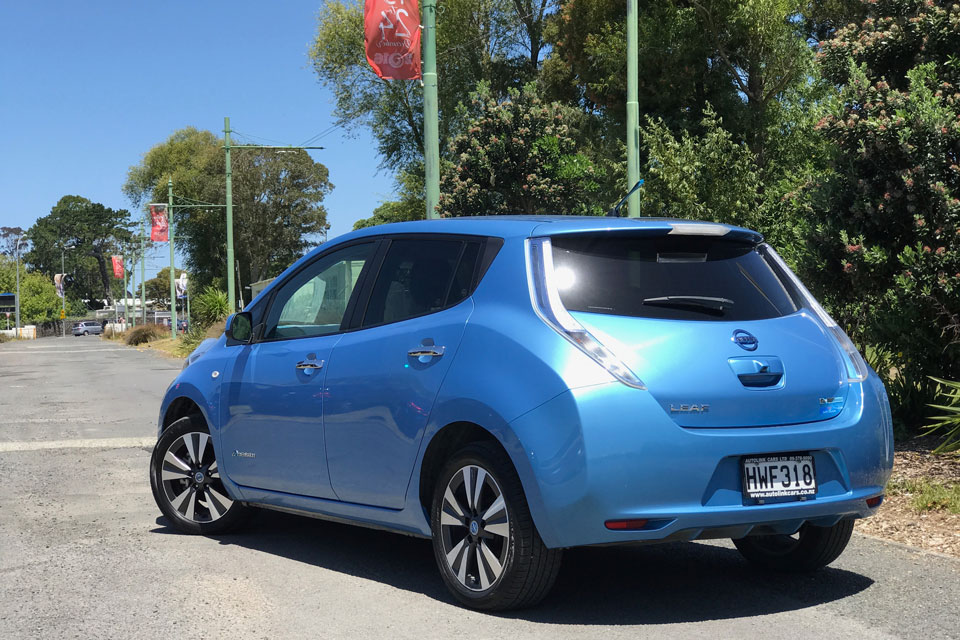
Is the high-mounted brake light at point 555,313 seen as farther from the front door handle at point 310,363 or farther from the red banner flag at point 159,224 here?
the red banner flag at point 159,224

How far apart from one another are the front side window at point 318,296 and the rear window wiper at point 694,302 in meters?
1.76

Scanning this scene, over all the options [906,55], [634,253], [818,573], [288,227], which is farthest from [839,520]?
[288,227]

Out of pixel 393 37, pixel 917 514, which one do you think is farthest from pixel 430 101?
pixel 917 514

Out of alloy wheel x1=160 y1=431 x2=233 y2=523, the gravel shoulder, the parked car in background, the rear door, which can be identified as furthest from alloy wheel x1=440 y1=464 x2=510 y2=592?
the parked car in background

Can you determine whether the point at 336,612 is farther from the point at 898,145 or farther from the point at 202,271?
the point at 202,271

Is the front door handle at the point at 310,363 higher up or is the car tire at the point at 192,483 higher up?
the front door handle at the point at 310,363

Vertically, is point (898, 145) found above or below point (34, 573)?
above

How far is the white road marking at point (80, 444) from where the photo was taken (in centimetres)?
1137

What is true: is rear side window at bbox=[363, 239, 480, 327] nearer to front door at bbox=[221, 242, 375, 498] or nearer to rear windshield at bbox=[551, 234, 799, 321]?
front door at bbox=[221, 242, 375, 498]

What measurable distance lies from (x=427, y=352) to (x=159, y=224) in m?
48.7

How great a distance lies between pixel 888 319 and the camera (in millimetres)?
9383

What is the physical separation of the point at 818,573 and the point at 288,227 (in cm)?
7065

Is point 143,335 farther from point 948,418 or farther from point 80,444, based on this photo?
point 948,418

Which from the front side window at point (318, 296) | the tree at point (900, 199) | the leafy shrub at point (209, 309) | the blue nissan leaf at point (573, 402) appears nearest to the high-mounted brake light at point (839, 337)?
the blue nissan leaf at point (573, 402)
